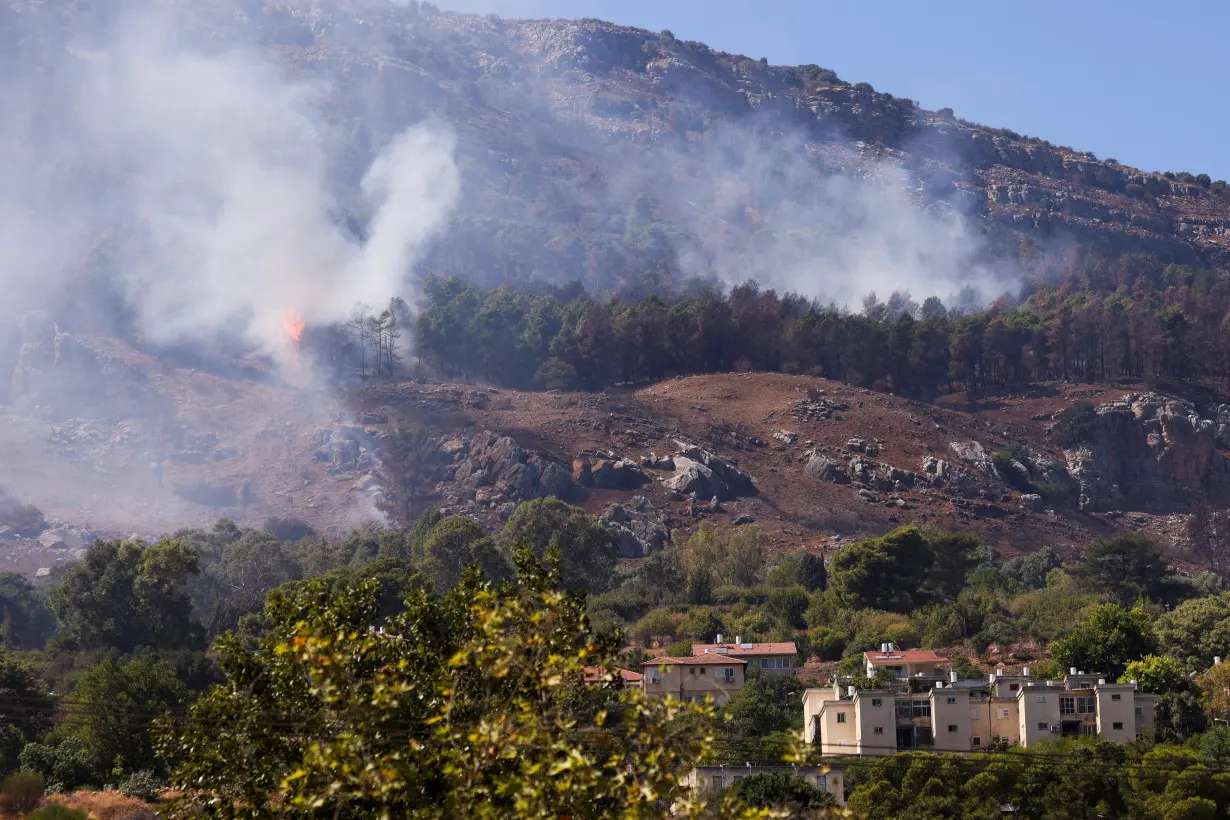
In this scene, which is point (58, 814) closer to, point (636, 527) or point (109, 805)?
point (109, 805)

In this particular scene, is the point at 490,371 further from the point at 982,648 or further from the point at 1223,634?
the point at 1223,634

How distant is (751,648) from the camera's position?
79.1m

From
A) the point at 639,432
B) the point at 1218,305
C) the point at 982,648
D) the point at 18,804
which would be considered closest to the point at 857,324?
the point at 639,432

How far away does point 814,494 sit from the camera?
4633 inches

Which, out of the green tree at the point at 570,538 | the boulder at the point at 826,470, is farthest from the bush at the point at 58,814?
the boulder at the point at 826,470

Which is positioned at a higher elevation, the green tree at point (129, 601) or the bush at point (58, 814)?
Result: the green tree at point (129, 601)

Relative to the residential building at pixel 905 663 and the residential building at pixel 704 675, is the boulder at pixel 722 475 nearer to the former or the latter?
the residential building at pixel 905 663

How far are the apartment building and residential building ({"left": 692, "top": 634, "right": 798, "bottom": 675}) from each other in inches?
516

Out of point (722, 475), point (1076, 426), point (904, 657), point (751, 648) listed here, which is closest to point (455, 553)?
point (751, 648)

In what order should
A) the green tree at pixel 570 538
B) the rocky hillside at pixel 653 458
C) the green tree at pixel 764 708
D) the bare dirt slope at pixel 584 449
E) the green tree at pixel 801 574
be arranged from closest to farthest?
the green tree at pixel 764 708
the green tree at pixel 801 574
the green tree at pixel 570 538
the bare dirt slope at pixel 584 449
the rocky hillside at pixel 653 458

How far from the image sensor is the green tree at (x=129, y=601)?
8769 cm

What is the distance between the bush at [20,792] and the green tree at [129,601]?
3244 centimetres

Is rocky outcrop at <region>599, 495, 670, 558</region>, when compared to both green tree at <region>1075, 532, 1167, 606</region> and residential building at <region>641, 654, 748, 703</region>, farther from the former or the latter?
residential building at <region>641, 654, 748, 703</region>

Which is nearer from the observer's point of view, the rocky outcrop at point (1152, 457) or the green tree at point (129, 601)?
the green tree at point (129, 601)
